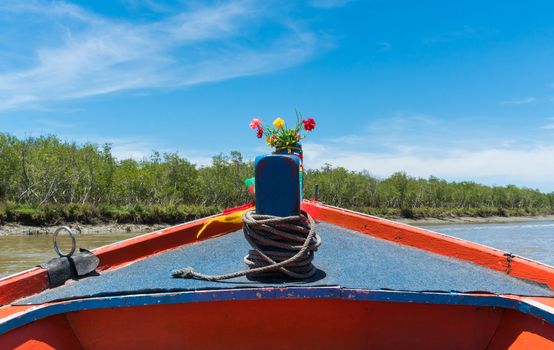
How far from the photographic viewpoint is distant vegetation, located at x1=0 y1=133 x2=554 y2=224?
97.5ft

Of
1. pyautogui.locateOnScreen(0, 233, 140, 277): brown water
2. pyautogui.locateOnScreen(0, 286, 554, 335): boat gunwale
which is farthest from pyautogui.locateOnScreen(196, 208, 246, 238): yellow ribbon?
pyautogui.locateOnScreen(0, 233, 140, 277): brown water

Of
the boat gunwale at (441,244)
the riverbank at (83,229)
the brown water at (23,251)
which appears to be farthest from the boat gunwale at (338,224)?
the riverbank at (83,229)

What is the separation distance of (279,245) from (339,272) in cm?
44

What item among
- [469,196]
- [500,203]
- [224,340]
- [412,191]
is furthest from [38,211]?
[500,203]

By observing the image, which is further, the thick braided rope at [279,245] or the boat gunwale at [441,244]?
the boat gunwale at [441,244]

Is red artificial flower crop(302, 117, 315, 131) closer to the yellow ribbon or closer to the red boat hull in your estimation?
the yellow ribbon

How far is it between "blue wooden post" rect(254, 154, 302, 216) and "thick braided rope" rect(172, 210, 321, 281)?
59 millimetres

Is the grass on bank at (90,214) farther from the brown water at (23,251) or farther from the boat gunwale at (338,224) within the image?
the boat gunwale at (338,224)

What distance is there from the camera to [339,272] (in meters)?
2.40

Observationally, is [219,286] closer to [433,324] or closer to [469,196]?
[433,324]

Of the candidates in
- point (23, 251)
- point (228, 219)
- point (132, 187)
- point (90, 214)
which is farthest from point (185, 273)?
point (132, 187)

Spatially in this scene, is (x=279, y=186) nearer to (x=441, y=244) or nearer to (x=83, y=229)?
(x=441, y=244)

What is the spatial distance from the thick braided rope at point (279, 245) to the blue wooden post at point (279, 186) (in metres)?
0.06

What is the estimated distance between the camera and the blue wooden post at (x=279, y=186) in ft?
7.21
